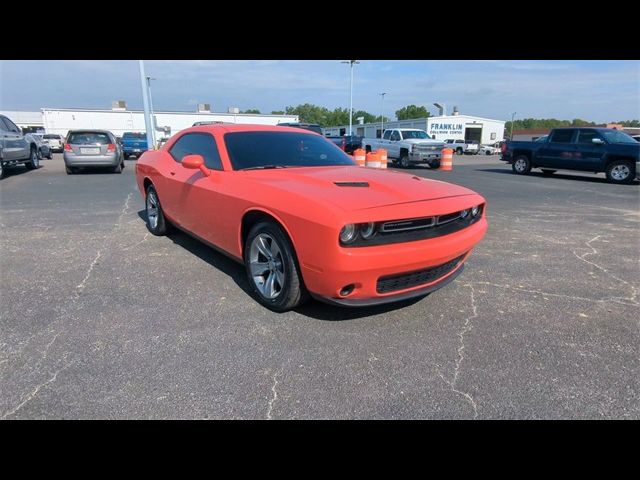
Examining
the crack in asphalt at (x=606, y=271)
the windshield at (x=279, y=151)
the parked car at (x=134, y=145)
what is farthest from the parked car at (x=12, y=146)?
the crack in asphalt at (x=606, y=271)

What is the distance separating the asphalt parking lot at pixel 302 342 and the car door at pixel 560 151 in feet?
33.8

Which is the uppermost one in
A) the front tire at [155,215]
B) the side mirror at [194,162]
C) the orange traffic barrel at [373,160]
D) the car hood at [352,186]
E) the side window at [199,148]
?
the side window at [199,148]

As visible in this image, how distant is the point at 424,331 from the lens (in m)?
2.81

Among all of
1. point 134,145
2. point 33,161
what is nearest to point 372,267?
point 33,161

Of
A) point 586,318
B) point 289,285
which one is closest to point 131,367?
point 289,285

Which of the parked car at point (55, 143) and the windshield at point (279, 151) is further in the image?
the parked car at point (55, 143)

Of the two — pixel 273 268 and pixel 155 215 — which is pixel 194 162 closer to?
pixel 273 268

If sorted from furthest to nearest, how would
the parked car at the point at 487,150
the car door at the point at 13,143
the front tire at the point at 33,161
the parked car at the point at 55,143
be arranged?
the parked car at the point at 487,150 → the parked car at the point at 55,143 → the front tire at the point at 33,161 → the car door at the point at 13,143

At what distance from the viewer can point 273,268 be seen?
3.04 m

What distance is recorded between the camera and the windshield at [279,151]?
144 inches

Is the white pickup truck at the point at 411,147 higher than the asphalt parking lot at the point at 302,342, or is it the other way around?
the white pickup truck at the point at 411,147

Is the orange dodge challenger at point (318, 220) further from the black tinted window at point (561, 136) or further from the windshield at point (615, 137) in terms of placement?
the black tinted window at point (561, 136)

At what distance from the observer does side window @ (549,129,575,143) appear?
13.3m
